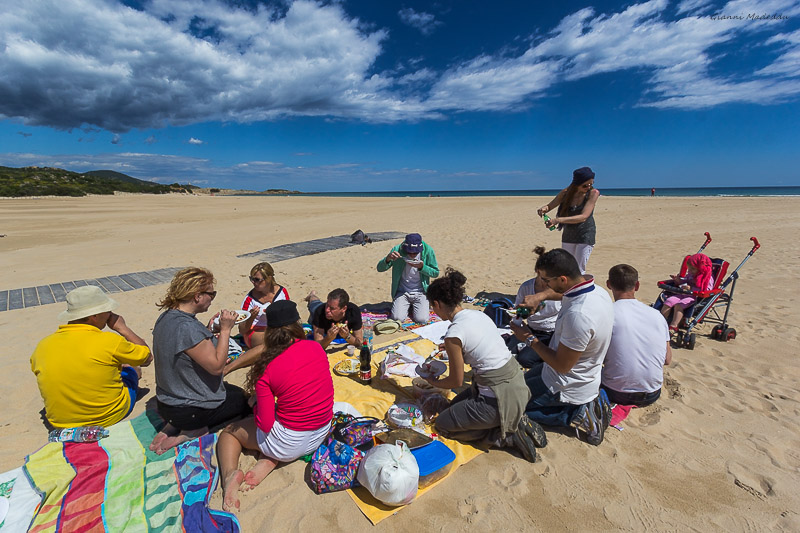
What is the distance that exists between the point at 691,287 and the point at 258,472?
5.86m

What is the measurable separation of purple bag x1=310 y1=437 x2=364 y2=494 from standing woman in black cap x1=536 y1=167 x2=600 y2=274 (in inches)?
141

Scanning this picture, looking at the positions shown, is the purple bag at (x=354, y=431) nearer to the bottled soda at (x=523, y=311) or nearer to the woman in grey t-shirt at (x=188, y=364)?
the woman in grey t-shirt at (x=188, y=364)

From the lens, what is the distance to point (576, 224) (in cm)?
503

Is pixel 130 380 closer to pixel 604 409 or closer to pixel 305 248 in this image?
pixel 604 409

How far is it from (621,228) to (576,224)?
12702mm

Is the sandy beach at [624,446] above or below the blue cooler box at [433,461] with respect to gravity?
below

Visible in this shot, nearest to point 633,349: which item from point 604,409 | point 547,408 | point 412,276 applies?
point 604,409

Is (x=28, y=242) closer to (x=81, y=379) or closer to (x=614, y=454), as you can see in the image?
(x=81, y=379)

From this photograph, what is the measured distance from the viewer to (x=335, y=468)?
2.67 m

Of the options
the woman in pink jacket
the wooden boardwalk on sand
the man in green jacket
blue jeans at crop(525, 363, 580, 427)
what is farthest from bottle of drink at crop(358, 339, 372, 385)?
the wooden boardwalk on sand

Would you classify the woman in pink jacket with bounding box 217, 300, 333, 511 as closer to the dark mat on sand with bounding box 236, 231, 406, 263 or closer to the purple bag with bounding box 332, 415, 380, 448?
the purple bag with bounding box 332, 415, 380, 448

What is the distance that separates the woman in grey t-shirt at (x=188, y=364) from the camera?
290 cm

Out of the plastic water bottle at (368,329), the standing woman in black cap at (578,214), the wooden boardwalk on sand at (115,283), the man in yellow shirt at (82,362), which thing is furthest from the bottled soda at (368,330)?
the wooden boardwalk on sand at (115,283)

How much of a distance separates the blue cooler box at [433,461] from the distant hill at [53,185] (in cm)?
5025
